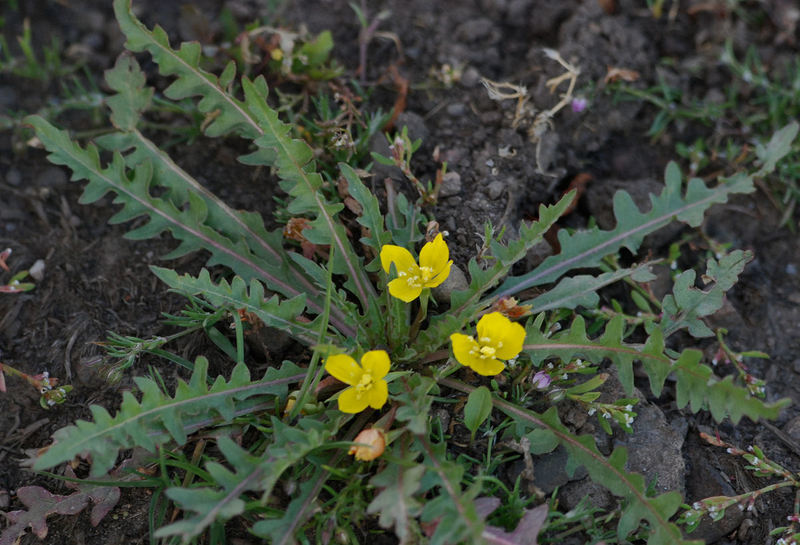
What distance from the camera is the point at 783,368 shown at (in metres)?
3.11

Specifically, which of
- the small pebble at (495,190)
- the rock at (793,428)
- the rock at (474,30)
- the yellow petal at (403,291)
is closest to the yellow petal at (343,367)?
the yellow petal at (403,291)

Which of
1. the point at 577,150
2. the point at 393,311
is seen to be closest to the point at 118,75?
the point at 393,311

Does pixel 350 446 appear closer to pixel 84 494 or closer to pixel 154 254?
pixel 84 494

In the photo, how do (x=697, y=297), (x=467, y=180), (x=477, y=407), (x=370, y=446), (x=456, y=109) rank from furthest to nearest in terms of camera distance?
(x=456, y=109), (x=467, y=180), (x=697, y=297), (x=477, y=407), (x=370, y=446)

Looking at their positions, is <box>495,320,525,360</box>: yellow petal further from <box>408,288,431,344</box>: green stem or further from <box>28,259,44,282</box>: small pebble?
<box>28,259,44,282</box>: small pebble

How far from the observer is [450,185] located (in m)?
3.20

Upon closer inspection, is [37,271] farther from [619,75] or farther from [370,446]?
[619,75]

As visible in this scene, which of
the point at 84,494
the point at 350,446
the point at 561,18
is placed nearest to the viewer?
the point at 350,446

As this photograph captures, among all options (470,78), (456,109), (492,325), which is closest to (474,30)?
(470,78)

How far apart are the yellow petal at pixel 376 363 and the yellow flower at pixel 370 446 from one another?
18cm

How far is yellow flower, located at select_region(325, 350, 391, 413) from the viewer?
2.34 metres

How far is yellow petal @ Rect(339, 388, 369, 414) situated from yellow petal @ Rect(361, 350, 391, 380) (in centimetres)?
8

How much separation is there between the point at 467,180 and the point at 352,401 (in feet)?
4.35

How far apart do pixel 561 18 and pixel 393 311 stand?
2.13 meters
